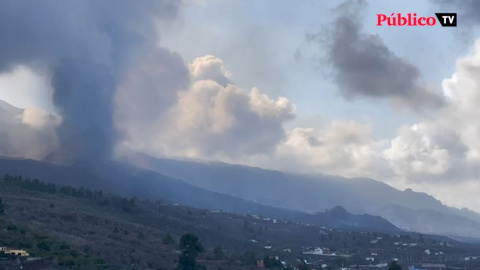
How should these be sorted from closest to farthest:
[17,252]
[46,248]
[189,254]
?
[17,252], [46,248], [189,254]

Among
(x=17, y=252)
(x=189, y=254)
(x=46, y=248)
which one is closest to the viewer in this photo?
(x=17, y=252)

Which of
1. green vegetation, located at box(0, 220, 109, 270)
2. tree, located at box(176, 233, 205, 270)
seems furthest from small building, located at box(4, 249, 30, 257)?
tree, located at box(176, 233, 205, 270)

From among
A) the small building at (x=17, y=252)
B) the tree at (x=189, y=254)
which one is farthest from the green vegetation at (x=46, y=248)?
the tree at (x=189, y=254)

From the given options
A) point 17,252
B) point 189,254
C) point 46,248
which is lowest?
point 17,252

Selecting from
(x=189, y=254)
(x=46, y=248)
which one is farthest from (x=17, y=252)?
(x=189, y=254)

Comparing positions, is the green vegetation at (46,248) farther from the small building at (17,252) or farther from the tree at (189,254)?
the tree at (189,254)

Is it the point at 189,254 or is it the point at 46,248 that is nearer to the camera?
the point at 46,248

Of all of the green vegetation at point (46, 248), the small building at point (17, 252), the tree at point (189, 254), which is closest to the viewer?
the small building at point (17, 252)

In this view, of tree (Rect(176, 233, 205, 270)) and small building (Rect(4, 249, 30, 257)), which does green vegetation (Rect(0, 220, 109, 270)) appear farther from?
tree (Rect(176, 233, 205, 270))

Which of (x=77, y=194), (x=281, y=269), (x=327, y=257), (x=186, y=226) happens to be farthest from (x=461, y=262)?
(x=77, y=194)

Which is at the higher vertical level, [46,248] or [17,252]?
[46,248]

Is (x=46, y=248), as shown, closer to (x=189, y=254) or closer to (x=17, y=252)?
(x=17, y=252)

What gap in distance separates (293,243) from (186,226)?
3153 cm

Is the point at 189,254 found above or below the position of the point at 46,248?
above
